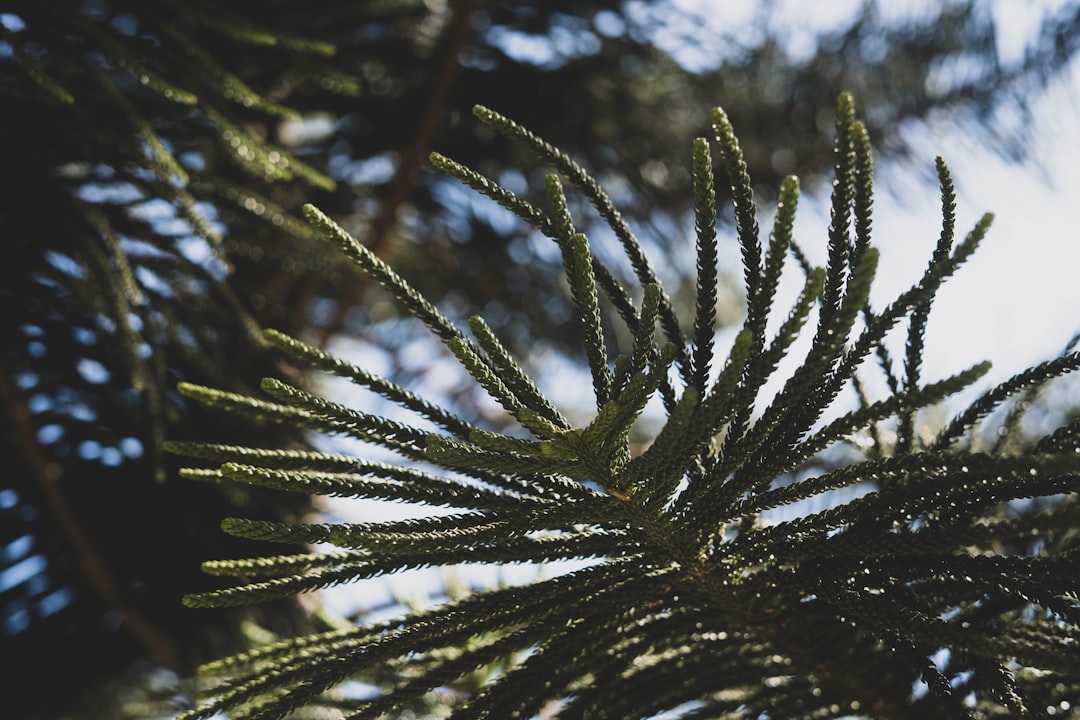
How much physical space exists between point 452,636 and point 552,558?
0.44 ft

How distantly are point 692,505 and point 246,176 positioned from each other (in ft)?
5.35

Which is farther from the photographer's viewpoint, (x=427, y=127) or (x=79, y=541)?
(x=427, y=127)

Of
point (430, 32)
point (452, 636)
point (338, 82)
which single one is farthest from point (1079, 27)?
point (452, 636)

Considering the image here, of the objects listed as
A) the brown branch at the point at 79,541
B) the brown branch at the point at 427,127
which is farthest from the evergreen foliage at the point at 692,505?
the brown branch at the point at 427,127

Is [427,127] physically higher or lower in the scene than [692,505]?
higher

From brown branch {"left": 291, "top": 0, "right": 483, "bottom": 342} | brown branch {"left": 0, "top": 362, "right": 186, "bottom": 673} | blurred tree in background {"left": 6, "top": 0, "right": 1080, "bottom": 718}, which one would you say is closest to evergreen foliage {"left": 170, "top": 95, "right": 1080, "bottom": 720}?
blurred tree in background {"left": 6, "top": 0, "right": 1080, "bottom": 718}

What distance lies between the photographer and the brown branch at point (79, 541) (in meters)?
1.54

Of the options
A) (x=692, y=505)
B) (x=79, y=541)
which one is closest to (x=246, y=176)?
(x=79, y=541)

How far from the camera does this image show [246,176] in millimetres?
2064

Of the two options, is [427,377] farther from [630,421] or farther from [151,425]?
[630,421]

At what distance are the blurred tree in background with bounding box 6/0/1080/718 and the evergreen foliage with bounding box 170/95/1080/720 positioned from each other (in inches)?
23.5

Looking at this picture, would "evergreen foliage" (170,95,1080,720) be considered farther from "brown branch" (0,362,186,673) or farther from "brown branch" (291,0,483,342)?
"brown branch" (291,0,483,342)

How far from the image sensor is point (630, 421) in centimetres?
70

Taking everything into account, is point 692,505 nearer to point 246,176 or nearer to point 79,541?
point 79,541
